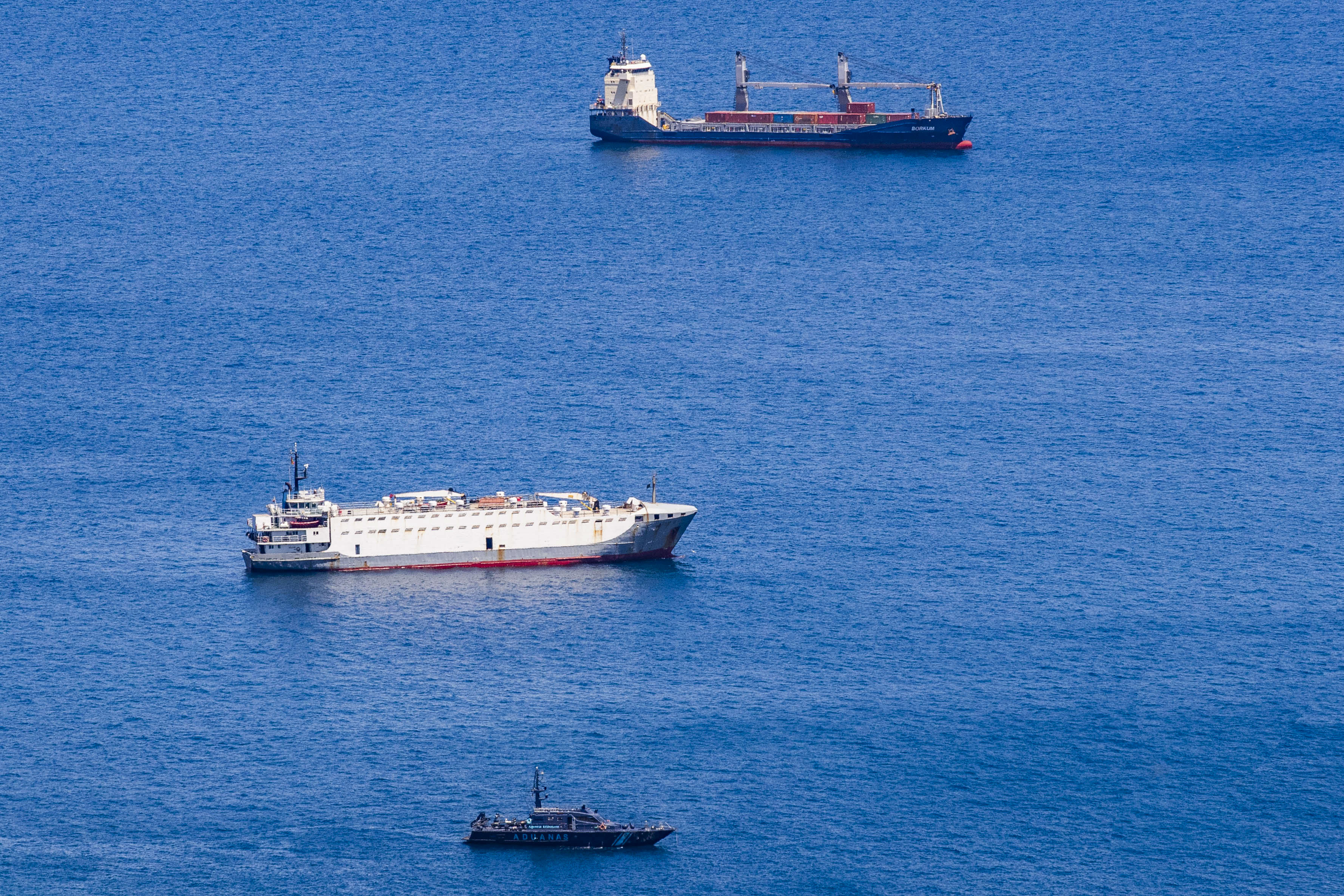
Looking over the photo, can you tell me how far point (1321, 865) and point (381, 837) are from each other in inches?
2655

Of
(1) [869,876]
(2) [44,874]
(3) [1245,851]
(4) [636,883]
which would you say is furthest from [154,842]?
(3) [1245,851]

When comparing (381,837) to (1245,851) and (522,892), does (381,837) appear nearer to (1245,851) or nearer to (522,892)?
(522,892)

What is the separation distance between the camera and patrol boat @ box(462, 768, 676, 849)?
196375 mm

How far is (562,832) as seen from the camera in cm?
19675

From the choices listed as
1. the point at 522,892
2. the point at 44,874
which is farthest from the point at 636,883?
the point at 44,874

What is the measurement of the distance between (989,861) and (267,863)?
2020 inches

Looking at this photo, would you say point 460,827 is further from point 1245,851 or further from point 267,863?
point 1245,851

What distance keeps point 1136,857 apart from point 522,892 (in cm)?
4417

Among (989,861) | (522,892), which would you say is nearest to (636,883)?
(522,892)

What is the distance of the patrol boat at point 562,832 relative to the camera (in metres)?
196

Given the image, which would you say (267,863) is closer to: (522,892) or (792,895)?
(522,892)

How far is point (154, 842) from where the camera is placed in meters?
198

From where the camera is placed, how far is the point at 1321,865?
19700 centimetres

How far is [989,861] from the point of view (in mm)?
196500
